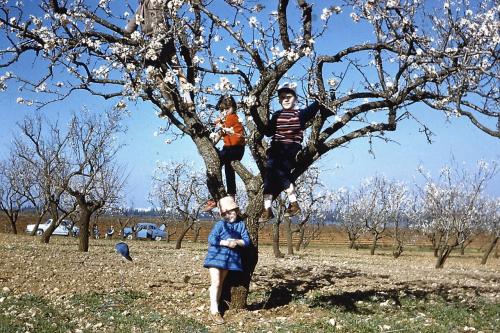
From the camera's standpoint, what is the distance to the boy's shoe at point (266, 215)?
26.5 feet

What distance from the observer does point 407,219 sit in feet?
176

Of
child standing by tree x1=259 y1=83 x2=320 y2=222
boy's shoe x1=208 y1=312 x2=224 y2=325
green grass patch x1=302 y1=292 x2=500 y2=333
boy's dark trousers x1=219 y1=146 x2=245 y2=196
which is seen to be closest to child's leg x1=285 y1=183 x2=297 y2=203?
child standing by tree x1=259 y1=83 x2=320 y2=222

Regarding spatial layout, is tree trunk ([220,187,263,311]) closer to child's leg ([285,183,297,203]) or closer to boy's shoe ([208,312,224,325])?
boy's shoe ([208,312,224,325])

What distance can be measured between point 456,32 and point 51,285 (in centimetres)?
1004

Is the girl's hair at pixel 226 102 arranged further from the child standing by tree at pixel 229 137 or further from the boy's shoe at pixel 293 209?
the boy's shoe at pixel 293 209

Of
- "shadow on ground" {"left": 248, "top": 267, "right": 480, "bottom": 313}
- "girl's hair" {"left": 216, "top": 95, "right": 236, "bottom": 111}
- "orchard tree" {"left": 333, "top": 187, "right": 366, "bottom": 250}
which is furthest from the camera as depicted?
"orchard tree" {"left": 333, "top": 187, "right": 366, "bottom": 250}

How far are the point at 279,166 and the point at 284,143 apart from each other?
1.30ft

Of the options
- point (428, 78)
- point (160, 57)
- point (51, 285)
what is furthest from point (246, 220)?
point (51, 285)

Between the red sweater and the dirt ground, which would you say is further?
the dirt ground

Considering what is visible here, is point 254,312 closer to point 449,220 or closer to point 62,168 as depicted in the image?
point 449,220

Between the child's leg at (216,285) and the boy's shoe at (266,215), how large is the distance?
1.09 meters

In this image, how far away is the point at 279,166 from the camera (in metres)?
8.02

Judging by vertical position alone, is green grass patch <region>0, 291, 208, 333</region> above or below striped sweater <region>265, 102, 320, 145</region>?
below

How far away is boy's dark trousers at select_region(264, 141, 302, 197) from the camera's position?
7.96m
